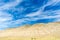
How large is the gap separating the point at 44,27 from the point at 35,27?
85.4 inches

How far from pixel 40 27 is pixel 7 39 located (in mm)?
14855

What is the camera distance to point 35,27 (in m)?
35.6

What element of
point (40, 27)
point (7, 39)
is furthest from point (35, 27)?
point (7, 39)

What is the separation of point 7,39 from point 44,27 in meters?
13.4

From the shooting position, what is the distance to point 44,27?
113 feet

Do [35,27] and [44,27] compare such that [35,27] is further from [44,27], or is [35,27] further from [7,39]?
[7,39]

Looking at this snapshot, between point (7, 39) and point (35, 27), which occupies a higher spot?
point (35, 27)

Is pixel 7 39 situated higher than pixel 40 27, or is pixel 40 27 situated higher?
pixel 40 27

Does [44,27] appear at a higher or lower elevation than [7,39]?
higher

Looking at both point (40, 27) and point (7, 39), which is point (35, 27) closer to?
point (40, 27)

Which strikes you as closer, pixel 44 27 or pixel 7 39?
pixel 7 39

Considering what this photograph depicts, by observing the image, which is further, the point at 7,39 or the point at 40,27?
the point at 40,27

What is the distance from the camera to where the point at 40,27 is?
36219 millimetres

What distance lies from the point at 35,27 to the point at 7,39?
13918 millimetres
